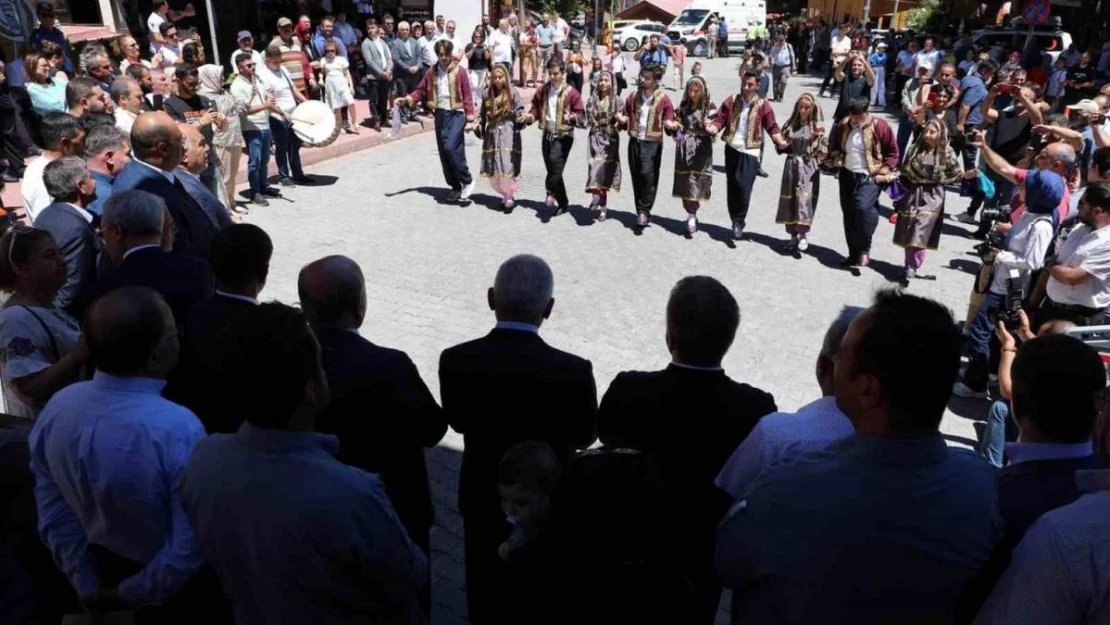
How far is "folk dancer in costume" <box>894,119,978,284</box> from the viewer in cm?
655

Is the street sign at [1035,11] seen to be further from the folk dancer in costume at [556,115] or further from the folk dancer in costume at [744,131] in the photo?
the folk dancer in costume at [556,115]

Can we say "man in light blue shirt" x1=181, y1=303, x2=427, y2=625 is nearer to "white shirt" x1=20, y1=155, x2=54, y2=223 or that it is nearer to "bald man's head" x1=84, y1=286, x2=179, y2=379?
"bald man's head" x1=84, y1=286, x2=179, y2=379

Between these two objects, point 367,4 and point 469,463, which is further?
point 367,4

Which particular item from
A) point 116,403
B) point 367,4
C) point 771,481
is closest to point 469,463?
point 116,403

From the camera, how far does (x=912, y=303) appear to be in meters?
1.67

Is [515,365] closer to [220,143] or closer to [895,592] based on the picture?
[895,592]

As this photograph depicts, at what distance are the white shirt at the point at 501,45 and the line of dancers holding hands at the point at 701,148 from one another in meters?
7.90

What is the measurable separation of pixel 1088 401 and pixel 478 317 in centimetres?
464

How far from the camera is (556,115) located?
8.23 metres

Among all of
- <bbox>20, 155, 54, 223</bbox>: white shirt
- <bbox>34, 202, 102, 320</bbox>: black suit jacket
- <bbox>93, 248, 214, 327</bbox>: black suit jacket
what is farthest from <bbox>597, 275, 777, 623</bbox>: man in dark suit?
<bbox>20, 155, 54, 223</bbox>: white shirt

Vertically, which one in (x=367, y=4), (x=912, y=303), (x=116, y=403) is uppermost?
(x=367, y=4)

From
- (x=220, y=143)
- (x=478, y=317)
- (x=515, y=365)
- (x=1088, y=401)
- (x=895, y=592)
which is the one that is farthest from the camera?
(x=220, y=143)

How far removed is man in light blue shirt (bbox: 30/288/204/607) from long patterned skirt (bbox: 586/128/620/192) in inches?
254

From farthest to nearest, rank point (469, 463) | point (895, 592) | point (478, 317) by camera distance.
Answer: point (478, 317), point (469, 463), point (895, 592)
